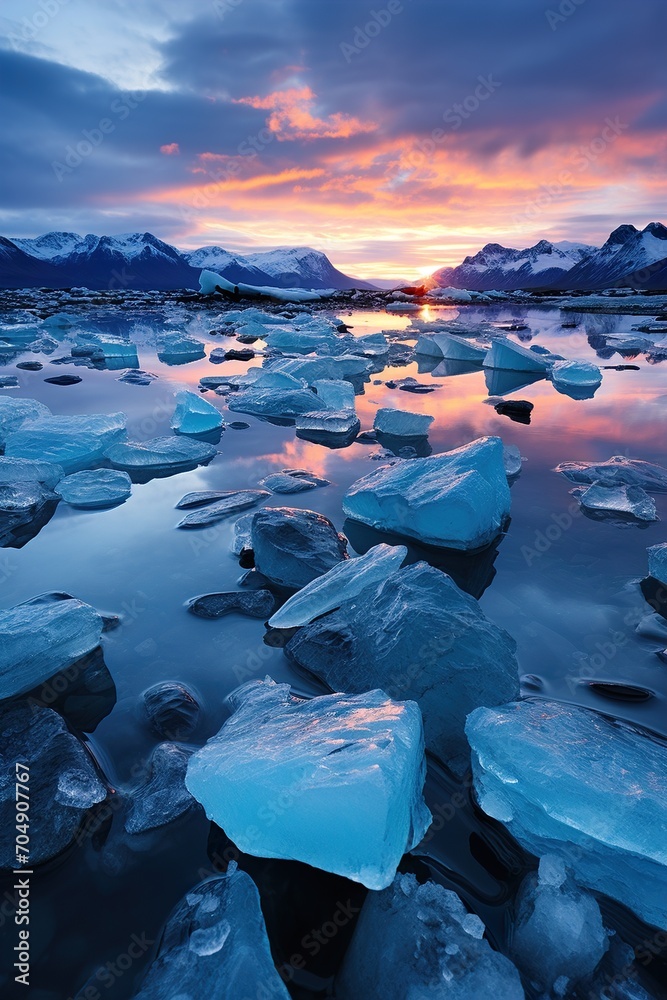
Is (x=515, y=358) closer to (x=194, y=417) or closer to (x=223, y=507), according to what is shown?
(x=194, y=417)

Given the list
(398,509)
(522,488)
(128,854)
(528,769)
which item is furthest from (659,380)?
(128,854)

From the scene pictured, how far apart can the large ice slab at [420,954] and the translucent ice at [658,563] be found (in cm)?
196

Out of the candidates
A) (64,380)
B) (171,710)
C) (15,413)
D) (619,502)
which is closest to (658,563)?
(619,502)

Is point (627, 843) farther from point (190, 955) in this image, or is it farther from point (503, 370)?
point (503, 370)

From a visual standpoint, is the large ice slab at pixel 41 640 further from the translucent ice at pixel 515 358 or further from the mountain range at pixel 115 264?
the mountain range at pixel 115 264

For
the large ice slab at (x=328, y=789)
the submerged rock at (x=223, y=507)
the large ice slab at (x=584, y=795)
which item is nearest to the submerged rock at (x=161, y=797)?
the large ice slab at (x=328, y=789)

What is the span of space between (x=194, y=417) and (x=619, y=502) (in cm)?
378

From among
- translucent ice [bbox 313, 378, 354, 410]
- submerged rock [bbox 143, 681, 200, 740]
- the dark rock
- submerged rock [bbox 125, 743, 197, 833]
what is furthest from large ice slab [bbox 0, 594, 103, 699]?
the dark rock

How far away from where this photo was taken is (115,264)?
154375 mm

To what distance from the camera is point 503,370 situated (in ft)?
31.7

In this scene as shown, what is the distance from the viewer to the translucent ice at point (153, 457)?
4.16 metres

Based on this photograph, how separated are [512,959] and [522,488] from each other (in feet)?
9.96

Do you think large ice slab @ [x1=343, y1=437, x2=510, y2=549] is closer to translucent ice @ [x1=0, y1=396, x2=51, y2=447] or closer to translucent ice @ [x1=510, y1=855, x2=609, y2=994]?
translucent ice @ [x1=510, y1=855, x2=609, y2=994]

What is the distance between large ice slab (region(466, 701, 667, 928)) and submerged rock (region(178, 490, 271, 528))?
2.08 meters
